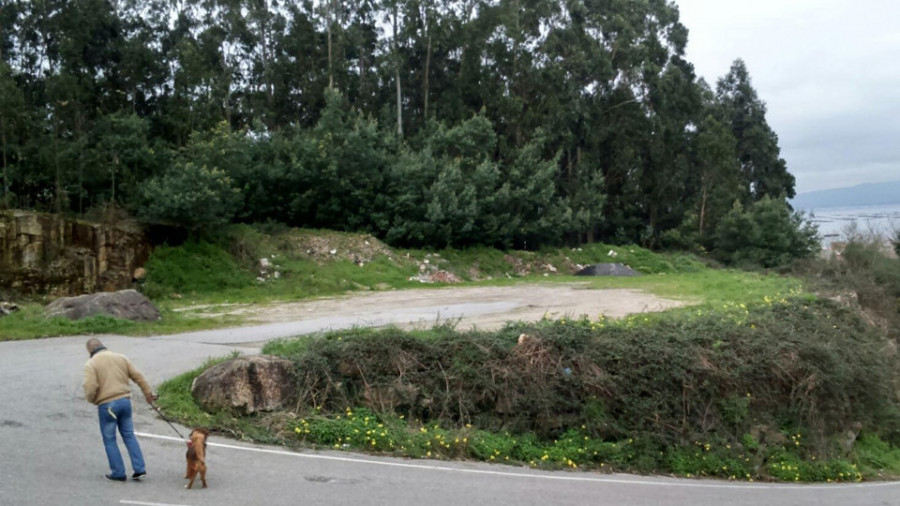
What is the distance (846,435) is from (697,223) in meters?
37.1

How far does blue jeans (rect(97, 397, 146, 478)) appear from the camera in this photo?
8.16 meters

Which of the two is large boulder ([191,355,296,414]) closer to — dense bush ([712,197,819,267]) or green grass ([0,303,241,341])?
green grass ([0,303,241,341])

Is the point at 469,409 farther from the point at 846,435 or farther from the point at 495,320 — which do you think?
the point at 846,435

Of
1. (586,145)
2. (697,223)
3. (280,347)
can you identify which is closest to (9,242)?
(280,347)

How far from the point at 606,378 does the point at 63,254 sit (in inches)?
772

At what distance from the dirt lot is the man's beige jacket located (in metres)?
10.2

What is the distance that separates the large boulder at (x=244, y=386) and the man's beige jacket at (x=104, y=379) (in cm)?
323

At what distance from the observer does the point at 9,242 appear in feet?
78.2

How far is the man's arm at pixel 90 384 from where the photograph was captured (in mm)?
8141

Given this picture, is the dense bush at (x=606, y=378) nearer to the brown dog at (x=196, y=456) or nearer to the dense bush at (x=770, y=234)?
the brown dog at (x=196, y=456)

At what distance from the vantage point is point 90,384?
816 cm

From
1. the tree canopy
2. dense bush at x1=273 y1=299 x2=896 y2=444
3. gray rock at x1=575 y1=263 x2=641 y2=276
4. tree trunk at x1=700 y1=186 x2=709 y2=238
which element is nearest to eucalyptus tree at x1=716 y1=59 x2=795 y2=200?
the tree canopy

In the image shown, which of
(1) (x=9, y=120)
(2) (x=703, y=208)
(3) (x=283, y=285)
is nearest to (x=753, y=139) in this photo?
(2) (x=703, y=208)

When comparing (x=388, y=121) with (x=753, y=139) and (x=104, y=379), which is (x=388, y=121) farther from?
(x=104, y=379)
